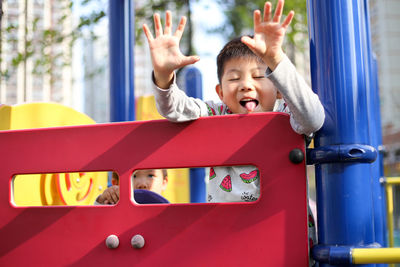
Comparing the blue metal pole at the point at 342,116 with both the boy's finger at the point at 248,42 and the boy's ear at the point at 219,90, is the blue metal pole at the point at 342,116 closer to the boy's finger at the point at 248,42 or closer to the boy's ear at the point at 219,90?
the boy's finger at the point at 248,42

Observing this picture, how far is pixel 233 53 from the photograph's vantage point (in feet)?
5.49

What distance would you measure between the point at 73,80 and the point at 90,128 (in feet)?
24.8

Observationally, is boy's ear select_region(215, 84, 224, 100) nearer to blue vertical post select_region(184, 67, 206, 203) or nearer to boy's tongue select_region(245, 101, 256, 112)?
boy's tongue select_region(245, 101, 256, 112)

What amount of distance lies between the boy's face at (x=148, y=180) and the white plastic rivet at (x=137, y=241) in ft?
3.42

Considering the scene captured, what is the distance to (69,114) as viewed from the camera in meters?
2.24

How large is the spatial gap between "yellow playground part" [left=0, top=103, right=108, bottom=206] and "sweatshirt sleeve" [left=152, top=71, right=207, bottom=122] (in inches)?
27.1

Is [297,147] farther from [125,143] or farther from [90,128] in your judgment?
[90,128]

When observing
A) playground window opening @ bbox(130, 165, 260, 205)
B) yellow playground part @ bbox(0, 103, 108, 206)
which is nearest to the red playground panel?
playground window opening @ bbox(130, 165, 260, 205)

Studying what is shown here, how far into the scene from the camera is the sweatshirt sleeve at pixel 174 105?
4.33 feet

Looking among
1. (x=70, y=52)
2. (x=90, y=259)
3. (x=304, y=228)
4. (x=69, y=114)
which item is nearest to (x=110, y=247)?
(x=90, y=259)

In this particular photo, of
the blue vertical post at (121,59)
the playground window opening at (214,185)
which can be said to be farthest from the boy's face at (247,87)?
the blue vertical post at (121,59)

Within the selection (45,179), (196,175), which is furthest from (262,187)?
(196,175)

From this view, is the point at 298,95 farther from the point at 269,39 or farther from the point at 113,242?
the point at 113,242

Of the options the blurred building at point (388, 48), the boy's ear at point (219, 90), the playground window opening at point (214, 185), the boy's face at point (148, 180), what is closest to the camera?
the playground window opening at point (214, 185)
